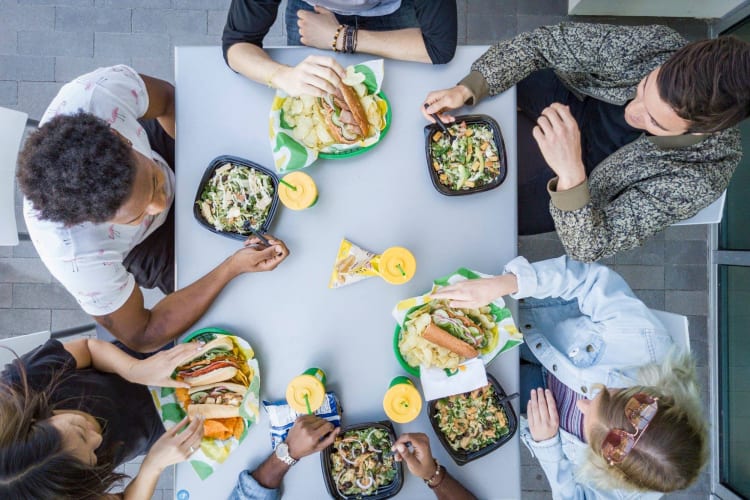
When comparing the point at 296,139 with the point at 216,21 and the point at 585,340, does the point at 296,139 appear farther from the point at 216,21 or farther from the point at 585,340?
the point at 216,21

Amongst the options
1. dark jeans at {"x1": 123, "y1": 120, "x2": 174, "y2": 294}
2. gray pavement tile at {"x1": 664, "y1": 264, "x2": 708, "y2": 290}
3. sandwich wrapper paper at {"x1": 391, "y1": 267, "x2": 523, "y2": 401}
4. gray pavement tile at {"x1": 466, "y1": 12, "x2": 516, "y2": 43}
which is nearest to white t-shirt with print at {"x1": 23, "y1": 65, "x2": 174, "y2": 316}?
dark jeans at {"x1": 123, "y1": 120, "x2": 174, "y2": 294}

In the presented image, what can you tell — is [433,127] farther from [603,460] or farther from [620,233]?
[603,460]

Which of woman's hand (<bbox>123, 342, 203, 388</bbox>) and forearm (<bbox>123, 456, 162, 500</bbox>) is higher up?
woman's hand (<bbox>123, 342, 203, 388</bbox>)

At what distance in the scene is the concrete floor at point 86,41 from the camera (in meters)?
2.63

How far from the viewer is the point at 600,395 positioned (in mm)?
1546

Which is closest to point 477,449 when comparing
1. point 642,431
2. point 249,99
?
point 642,431

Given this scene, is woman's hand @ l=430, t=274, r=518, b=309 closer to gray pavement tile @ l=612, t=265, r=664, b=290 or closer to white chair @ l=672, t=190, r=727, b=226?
white chair @ l=672, t=190, r=727, b=226

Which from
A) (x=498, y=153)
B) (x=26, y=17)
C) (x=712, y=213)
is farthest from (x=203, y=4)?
(x=712, y=213)

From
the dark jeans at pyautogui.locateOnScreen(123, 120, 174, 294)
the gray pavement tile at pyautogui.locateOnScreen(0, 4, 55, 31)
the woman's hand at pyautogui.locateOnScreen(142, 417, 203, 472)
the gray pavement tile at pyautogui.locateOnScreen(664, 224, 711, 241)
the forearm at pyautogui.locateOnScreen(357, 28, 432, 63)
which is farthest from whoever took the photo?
the gray pavement tile at pyautogui.locateOnScreen(664, 224, 711, 241)

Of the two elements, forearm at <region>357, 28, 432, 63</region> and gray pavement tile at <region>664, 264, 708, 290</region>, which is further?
gray pavement tile at <region>664, 264, 708, 290</region>

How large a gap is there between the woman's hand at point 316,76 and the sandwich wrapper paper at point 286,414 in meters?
0.95

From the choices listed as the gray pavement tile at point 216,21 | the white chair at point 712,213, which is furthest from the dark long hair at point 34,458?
the white chair at point 712,213

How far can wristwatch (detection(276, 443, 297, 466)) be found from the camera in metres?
1.56

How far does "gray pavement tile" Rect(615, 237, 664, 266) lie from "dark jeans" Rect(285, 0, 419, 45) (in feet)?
5.48
